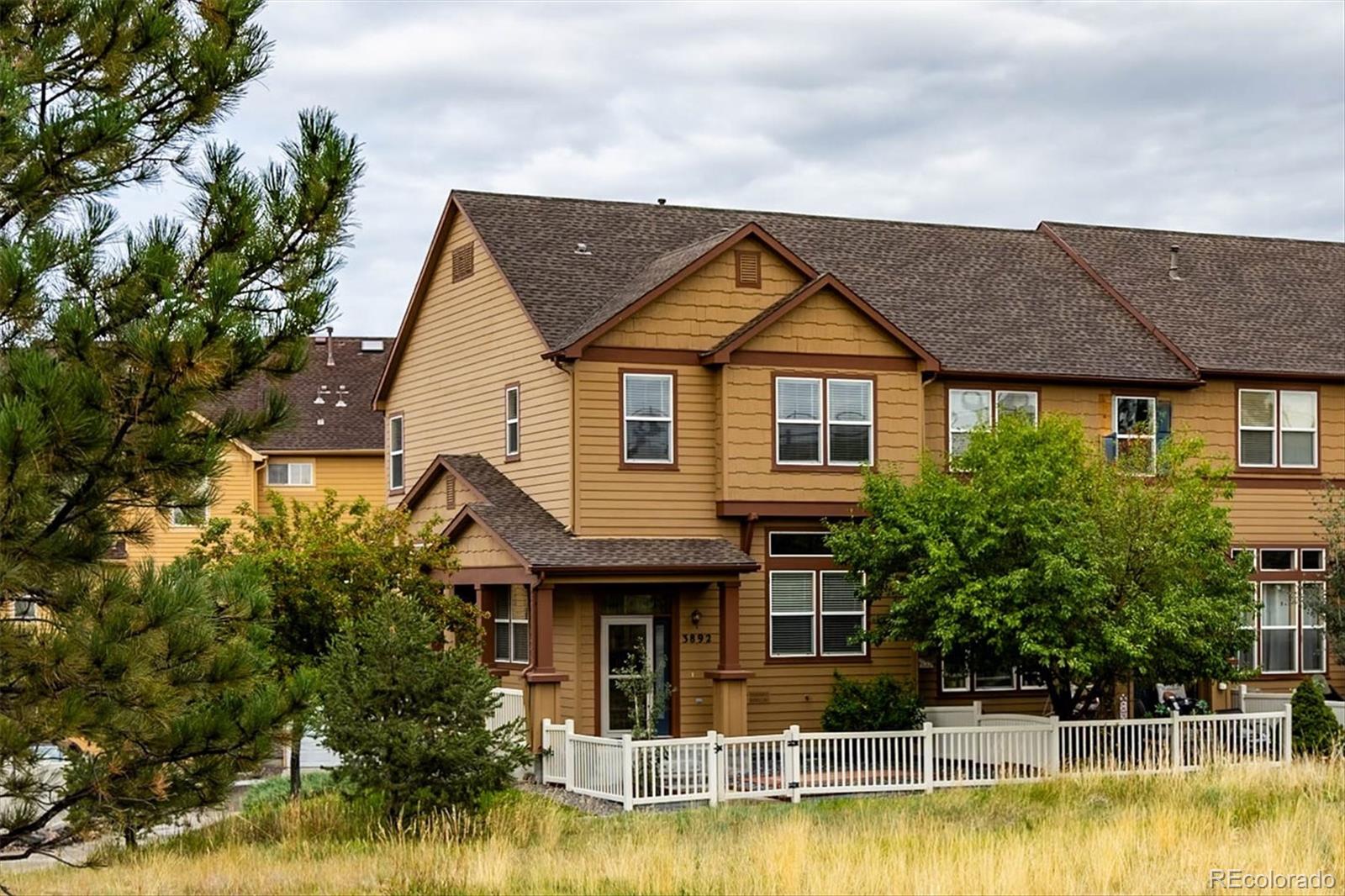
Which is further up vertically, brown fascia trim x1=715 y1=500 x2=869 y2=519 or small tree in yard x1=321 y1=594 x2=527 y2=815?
brown fascia trim x1=715 y1=500 x2=869 y2=519

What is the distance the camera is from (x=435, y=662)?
2173cm

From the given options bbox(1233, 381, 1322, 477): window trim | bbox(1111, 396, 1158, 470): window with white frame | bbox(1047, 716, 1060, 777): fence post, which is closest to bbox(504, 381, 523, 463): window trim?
bbox(1047, 716, 1060, 777): fence post

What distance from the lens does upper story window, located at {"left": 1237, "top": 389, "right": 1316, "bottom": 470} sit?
34.4 m

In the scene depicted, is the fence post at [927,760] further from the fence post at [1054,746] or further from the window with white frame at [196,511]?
the window with white frame at [196,511]

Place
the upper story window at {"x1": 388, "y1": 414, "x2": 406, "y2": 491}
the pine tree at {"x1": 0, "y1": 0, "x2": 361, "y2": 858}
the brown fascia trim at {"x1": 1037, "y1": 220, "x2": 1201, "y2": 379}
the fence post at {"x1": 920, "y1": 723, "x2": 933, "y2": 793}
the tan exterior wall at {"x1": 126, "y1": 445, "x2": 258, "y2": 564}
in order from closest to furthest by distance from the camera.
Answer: the pine tree at {"x1": 0, "y1": 0, "x2": 361, "y2": 858}, the fence post at {"x1": 920, "y1": 723, "x2": 933, "y2": 793}, the brown fascia trim at {"x1": 1037, "y1": 220, "x2": 1201, "y2": 379}, the upper story window at {"x1": 388, "y1": 414, "x2": 406, "y2": 491}, the tan exterior wall at {"x1": 126, "y1": 445, "x2": 258, "y2": 564}

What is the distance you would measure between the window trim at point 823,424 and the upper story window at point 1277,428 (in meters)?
8.47

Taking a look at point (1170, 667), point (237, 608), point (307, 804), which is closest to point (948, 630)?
point (1170, 667)

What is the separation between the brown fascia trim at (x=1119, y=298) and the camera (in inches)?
1320

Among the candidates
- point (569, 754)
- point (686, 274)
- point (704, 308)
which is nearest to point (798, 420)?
point (704, 308)

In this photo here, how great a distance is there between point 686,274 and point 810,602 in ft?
19.6

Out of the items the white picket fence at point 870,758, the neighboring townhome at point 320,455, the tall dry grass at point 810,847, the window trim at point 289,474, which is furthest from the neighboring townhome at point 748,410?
the window trim at point 289,474

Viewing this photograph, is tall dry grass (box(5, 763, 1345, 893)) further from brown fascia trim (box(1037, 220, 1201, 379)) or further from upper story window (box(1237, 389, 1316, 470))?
upper story window (box(1237, 389, 1316, 470))

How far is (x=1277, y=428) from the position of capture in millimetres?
34594

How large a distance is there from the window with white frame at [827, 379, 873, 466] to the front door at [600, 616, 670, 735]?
4.14 m
